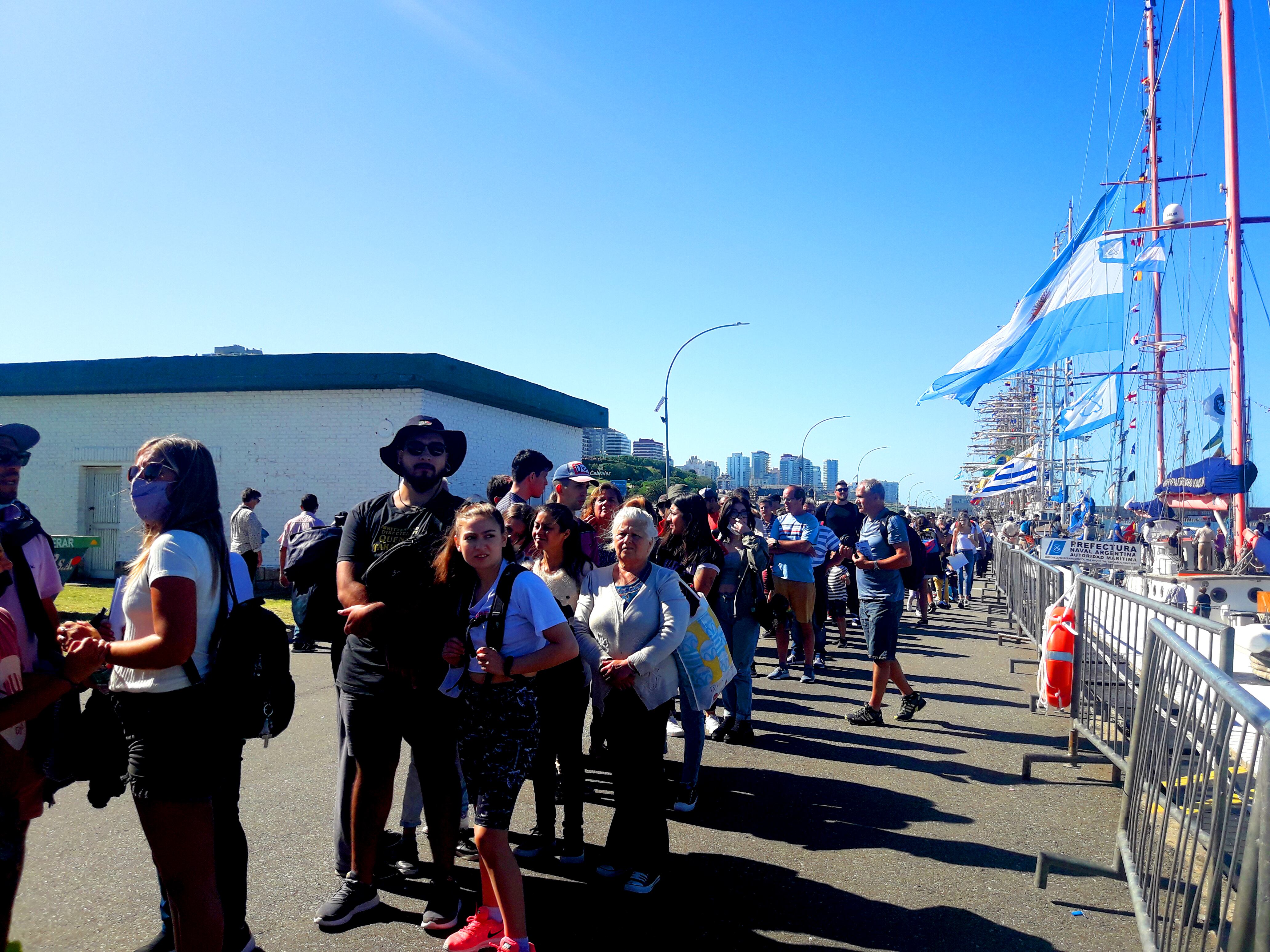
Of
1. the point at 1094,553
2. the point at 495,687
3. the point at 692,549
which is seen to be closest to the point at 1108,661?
the point at 692,549

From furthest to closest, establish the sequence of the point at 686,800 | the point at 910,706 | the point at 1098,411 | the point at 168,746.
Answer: the point at 1098,411
the point at 910,706
the point at 686,800
the point at 168,746

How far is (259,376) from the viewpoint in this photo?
16641 mm

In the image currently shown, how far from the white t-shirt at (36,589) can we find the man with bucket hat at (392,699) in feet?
3.48

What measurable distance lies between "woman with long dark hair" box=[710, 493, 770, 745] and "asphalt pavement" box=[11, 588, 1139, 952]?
20 cm

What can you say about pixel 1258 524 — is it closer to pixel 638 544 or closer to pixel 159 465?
pixel 638 544

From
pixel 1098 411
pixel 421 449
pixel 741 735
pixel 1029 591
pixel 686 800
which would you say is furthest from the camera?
pixel 1098 411

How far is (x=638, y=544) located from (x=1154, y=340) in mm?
36477

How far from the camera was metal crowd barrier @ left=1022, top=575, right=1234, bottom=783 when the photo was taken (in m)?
5.08

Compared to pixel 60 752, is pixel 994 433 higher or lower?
higher

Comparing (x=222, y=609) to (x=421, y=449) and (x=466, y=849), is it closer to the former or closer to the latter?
(x=421, y=449)

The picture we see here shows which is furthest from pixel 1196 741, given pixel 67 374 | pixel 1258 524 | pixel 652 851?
pixel 1258 524

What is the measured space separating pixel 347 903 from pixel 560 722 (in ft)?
4.35

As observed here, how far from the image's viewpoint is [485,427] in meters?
18.4

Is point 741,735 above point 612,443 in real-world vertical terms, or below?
below
